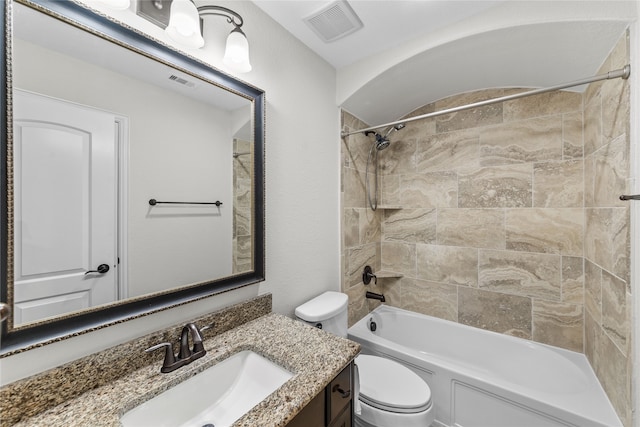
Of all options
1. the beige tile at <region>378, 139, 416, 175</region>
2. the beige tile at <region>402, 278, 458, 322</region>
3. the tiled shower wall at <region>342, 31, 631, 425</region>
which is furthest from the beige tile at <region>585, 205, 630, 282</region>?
the beige tile at <region>378, 139, 416, 175</region>

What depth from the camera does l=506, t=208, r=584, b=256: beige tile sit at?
174 cm

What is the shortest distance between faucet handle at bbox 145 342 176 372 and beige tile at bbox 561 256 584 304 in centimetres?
240

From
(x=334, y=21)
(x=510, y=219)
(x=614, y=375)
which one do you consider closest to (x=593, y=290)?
(x=614, y=375)

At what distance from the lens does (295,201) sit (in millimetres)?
1607

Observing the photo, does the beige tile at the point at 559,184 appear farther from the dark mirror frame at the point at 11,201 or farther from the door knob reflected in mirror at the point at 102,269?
the door knob reflected in mirror at the point at 102,269

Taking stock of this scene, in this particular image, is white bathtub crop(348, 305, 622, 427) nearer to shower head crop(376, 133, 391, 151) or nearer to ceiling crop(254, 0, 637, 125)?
shower head crop(376, 133, 391, 151)

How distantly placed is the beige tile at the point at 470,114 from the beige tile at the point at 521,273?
105cm

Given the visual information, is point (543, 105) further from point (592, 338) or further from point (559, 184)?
point (592, 338)

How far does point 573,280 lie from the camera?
1.75 meters

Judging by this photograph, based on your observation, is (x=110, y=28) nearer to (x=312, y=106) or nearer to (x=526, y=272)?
(x=312, y=106)

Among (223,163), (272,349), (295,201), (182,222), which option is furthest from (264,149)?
(272,349)

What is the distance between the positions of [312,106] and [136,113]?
42.8 inches

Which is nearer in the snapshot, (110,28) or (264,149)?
(110,28)

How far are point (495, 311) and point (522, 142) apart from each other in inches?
52.1
